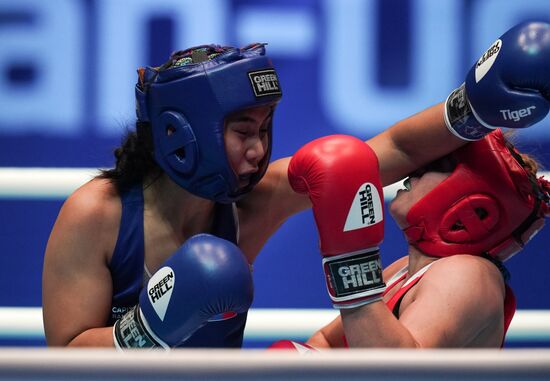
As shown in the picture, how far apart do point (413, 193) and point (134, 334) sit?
718 mm

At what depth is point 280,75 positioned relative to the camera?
3.13 metres

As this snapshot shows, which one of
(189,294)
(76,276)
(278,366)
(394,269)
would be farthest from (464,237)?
(278,366)

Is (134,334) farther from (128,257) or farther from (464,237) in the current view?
(464,237)

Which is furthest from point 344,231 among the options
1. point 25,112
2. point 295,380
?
point 25,112

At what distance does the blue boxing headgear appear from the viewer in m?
1.75

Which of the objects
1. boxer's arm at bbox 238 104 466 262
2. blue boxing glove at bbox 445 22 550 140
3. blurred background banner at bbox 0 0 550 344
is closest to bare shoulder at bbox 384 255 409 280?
boxer's arm at bbox 238 104 466 262

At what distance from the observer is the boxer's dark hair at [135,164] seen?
195cm

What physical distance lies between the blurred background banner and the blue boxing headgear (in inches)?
51.4

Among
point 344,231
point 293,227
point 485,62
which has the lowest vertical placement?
point 293,227

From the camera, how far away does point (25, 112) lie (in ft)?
10.2

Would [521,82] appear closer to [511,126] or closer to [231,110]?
[511,126]

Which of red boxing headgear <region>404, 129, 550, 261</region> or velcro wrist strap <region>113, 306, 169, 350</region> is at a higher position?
red boxing headgear <region>404, 129, 550, 261</region>

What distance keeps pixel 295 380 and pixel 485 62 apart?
108cm

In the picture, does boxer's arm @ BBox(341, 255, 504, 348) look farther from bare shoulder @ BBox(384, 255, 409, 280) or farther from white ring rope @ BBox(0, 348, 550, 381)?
white ring rope @ BBox(0, 348, 550, 381)
